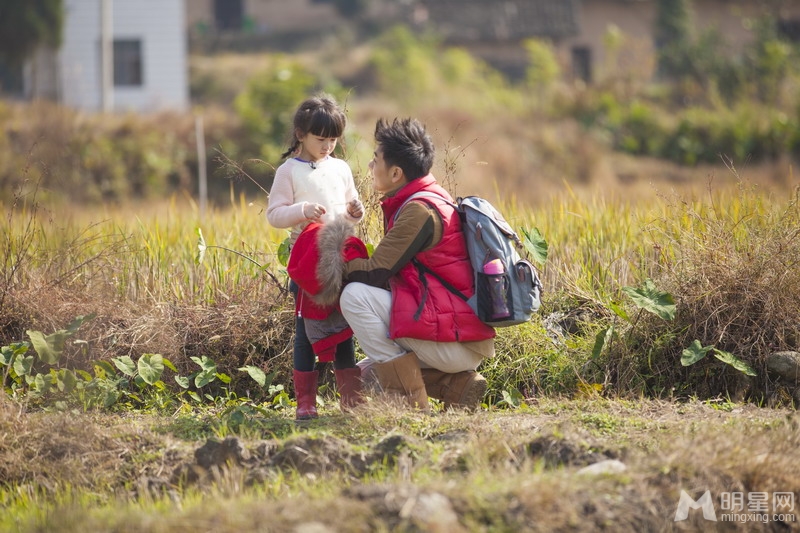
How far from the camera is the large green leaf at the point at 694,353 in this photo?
4709 mm

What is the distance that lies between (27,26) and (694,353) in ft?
71.1

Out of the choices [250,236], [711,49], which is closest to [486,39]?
[711,49]

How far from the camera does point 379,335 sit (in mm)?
4125

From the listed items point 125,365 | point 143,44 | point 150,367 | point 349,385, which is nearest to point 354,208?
point 349,385

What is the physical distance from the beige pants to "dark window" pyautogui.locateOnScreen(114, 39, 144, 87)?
73.8ft

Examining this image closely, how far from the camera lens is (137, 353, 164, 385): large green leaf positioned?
4793 millimetres

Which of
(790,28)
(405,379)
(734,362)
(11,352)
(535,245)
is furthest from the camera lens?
(790,28)

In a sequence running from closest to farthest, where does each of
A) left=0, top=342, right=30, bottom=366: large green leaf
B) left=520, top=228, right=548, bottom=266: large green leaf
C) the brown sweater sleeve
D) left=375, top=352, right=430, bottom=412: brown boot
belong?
the brown sweater sleeve → left=375, top=352, right=430, bottom=412: brown boot → left=0, top=342, right=30, bottom=366: large green leaf → left=520, top=228, right=548, bottom=266: large green leaf

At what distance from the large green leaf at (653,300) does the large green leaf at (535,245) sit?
47 cm

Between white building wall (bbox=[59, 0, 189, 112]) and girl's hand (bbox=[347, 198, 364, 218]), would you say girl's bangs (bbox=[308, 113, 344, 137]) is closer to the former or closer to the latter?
girl's hand (bbox=[347, 198, 364, 218])

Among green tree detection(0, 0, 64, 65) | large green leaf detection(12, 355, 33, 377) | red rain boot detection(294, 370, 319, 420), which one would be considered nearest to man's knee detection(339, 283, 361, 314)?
red rain boot detection(294, 370, 319, 420)

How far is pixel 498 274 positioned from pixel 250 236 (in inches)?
102

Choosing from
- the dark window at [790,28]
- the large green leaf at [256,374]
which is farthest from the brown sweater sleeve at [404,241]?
the dark window at [790,28]

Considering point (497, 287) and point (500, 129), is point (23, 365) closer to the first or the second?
point (497, 287)
